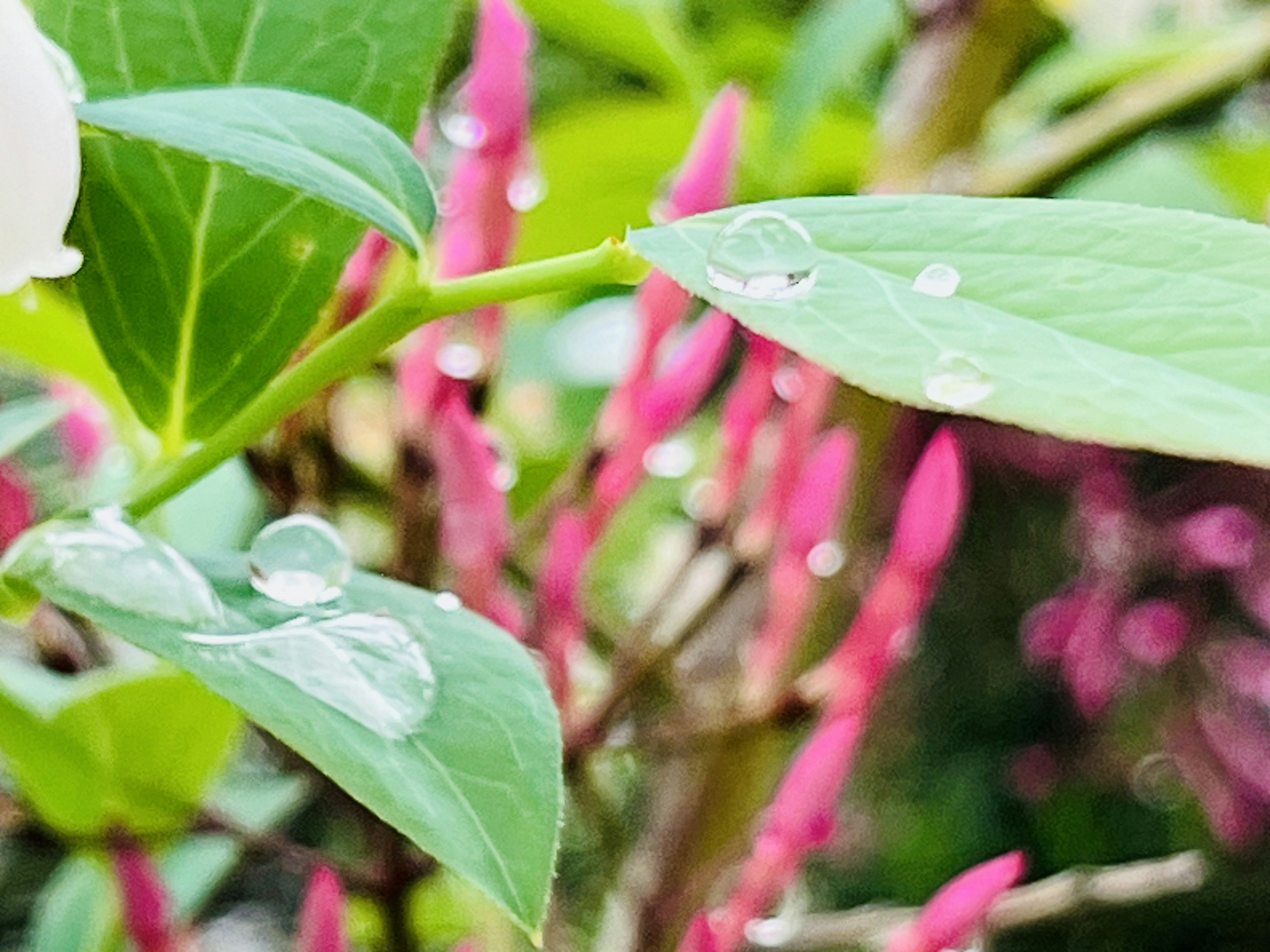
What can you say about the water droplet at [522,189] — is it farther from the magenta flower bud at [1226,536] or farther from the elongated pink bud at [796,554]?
the magenta flower bud at [1226,536]

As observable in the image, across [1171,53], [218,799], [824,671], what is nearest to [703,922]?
[824,671]

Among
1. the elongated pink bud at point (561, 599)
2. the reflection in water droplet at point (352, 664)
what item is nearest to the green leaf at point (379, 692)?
the reflection in water droplet at point (352, 664)

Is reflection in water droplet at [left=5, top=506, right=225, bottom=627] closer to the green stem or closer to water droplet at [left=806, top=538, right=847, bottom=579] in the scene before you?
the green stem

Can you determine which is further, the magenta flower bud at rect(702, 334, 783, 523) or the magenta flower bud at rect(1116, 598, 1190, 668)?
the magenta flower bud at rect(1116, 598, 1190, 668)

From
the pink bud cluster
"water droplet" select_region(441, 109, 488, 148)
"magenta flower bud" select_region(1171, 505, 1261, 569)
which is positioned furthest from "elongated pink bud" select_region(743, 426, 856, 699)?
"magenta flower bud" select_region(1171, 505, 1261, 569)

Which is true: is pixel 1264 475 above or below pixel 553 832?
above

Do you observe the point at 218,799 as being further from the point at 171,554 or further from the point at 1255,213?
the point at 1255,213

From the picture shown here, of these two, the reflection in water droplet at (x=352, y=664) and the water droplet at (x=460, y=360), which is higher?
the water droplet at (x=460, y=360)
